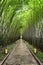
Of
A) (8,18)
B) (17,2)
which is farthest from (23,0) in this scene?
(8,18)

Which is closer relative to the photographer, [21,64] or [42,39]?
[21,64]

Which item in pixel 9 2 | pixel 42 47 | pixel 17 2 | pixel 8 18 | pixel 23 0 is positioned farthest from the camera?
pixel 8 18

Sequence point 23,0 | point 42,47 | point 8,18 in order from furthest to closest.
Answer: point 8,18 < point 42,47 < point 23,0

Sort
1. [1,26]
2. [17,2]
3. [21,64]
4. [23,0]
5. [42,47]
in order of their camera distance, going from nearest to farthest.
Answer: [21,64]
[23,0]
[17,2]
[42,47]
[1,26]

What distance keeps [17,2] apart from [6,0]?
3.04m

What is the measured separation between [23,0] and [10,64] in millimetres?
8810

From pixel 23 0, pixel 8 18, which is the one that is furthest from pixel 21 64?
pixel 8 18

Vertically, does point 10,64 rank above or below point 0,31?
below

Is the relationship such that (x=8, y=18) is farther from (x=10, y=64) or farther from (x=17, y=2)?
(x=10, y=64)

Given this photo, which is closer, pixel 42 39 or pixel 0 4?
pixel 0 4

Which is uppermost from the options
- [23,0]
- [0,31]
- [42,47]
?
[23,0]

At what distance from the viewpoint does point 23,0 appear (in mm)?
22828

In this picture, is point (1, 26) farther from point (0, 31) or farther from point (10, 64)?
point (10, 64)

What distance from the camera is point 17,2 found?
24.7 meters
